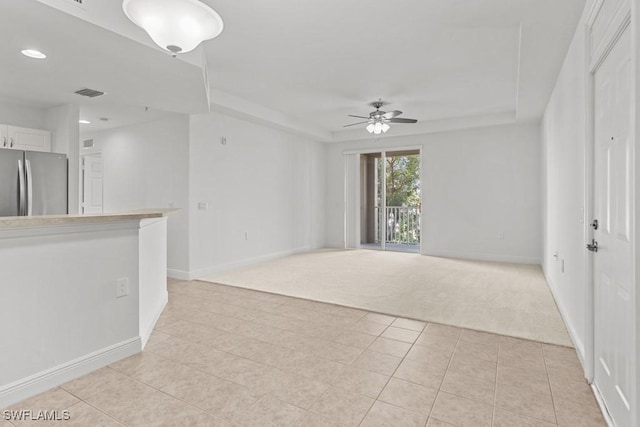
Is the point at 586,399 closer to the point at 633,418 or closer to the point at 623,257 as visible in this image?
the point at 633,418

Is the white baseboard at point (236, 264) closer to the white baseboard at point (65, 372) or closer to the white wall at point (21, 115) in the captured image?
the white baseboard at point (65, 372)

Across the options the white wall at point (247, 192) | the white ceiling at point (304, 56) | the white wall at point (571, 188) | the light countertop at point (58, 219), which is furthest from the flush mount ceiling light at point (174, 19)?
the white wall at point (247, 192)

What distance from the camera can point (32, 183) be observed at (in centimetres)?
417

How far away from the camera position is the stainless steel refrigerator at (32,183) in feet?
13.2

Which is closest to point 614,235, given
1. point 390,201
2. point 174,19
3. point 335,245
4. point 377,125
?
point 174,19

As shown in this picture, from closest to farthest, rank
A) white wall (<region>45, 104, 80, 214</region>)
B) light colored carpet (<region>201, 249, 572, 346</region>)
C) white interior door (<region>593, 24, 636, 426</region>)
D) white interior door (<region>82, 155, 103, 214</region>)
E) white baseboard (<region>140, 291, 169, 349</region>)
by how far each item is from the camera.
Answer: white interior door (<region>593, 24, 636, 426</region>), white baseboard (<region>140, 291, 169, 349</region>), light colored carpet (<region>201, 249, 572, 346</region>), white wall (<region>45, 104, 80, 214</region>), white interior door (<region>82, 155, 103, 214</region>)

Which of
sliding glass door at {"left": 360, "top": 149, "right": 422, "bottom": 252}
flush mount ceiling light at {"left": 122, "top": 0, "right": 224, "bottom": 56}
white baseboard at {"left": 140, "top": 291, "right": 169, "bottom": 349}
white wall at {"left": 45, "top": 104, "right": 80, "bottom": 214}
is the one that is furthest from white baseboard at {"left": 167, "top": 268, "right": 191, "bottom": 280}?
sliding glass door at {"left": 360, "top": 149, "right": 422, "bottom": 252}

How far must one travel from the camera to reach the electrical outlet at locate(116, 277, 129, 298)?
2.40m

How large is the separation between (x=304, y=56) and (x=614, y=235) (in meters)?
3.12

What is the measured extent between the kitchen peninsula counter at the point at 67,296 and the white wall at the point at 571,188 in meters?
3.10

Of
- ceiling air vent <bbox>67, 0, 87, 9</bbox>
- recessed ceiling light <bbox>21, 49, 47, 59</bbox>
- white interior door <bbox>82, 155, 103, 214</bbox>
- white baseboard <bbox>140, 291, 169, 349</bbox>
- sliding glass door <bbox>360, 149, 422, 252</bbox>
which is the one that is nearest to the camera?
ceiling air vent <bbox>67, 0, 87, 9</bbox>

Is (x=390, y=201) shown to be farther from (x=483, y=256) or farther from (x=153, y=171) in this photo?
(x=153, y=171)

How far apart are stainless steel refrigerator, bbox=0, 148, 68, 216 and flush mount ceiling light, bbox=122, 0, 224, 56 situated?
3.44 m

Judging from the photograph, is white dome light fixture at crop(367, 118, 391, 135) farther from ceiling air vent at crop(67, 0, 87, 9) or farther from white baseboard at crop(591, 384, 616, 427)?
white baseboard at crop(591, 384, 616, 427)
